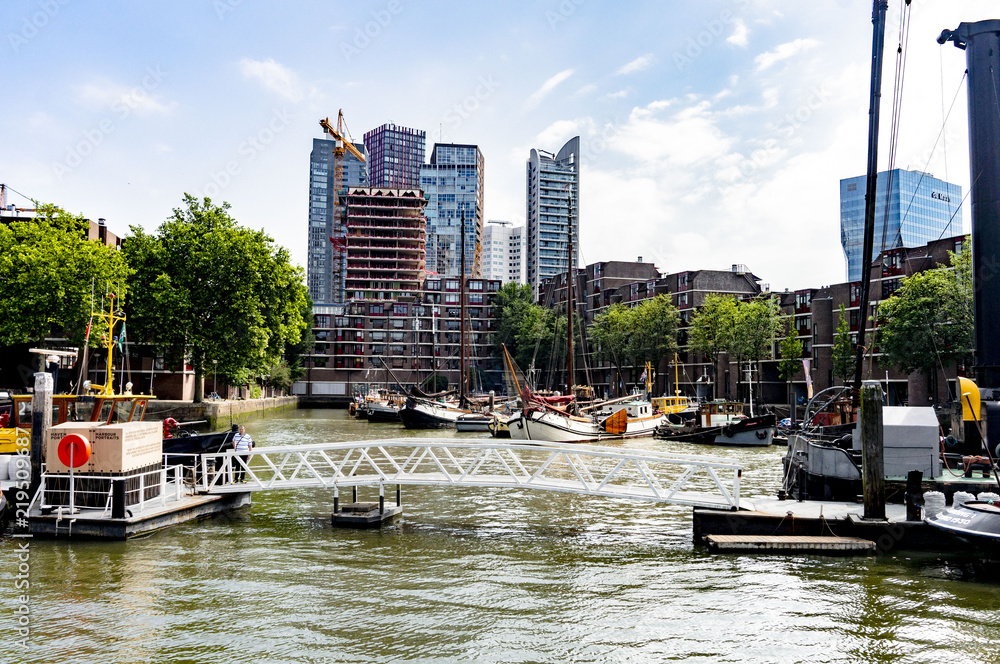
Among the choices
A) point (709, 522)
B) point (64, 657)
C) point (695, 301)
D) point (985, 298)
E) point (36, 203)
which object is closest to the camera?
point (64, 657)

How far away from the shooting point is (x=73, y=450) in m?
17.0

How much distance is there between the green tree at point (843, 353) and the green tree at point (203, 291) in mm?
49868

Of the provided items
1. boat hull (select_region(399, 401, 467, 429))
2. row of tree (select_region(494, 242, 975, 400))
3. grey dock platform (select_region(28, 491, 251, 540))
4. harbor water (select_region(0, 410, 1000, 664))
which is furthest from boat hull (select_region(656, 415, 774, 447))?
grey dock platform (select_region(28, 491, 251, 540))

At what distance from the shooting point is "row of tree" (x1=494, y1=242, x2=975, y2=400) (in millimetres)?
51156

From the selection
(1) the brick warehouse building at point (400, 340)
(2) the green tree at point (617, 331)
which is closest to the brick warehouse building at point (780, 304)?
(2) the green tree at point (617, 331)

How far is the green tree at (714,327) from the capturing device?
72.6 meters

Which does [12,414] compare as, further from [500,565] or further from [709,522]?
[709,522]

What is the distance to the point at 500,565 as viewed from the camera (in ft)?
51.6

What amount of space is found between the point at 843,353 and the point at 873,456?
2125 inches

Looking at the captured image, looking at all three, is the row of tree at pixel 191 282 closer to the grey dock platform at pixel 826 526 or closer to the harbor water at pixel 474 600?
the harbor water at pixel 474 600

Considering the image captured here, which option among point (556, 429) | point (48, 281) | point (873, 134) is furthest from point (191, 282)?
point (873, 134)

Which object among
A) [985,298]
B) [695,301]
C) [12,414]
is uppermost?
[695,301]

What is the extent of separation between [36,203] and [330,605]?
56.5 meters

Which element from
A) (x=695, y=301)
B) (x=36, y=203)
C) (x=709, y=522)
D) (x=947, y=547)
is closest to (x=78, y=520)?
(x=709, y=522)
